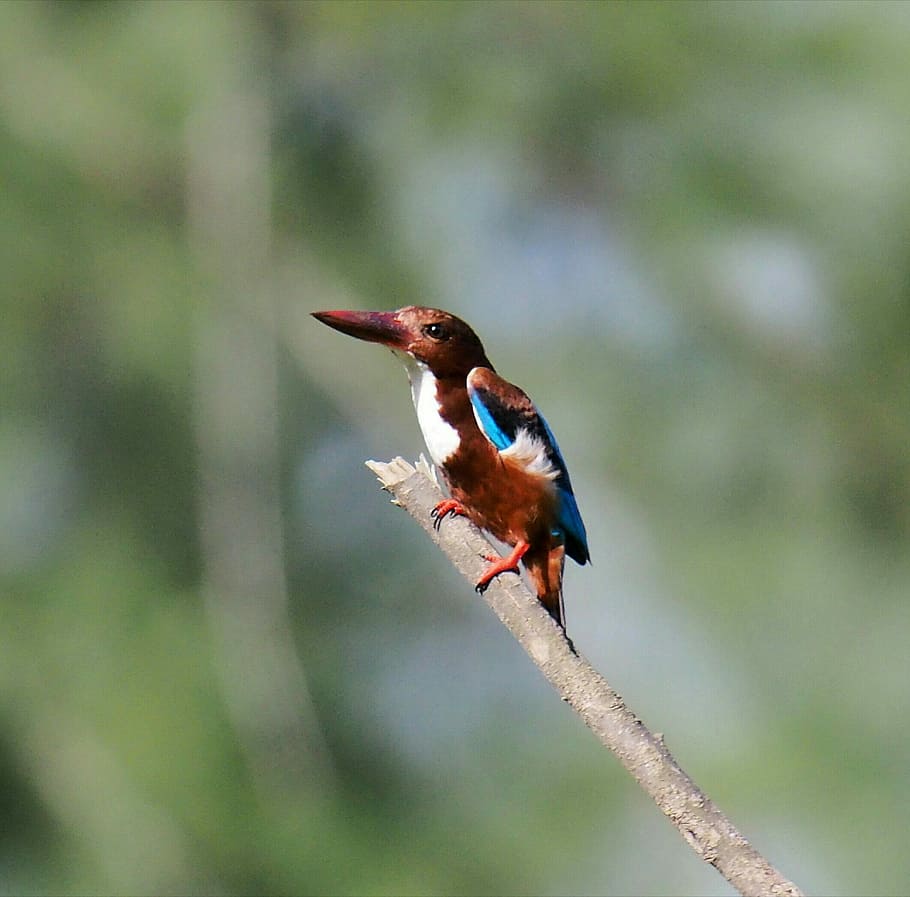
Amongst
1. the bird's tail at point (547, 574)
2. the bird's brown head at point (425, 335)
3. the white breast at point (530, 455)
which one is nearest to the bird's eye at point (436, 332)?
the bird's brown head at point (425, 335)

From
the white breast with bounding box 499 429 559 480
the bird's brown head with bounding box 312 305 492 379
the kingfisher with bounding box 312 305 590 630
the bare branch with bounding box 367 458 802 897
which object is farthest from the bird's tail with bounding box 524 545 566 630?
the bare branch with bounding box 367 458 802 897

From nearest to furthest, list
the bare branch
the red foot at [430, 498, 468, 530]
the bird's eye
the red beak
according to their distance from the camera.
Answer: the bare branch, the red foot at [430, 498, 468, 530], the red beak, the bird's eye

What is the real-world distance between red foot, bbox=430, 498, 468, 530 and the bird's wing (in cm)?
13

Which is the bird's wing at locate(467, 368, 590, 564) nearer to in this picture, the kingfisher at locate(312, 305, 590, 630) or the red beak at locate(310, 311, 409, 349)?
the kingfisher at locate(312, 305, 590, 630)

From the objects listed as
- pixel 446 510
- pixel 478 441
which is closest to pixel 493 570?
pixel 446 510

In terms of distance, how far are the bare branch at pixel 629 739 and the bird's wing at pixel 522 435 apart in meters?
0.39

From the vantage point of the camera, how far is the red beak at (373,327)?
6.00 feet

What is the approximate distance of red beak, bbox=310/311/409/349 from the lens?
183cm

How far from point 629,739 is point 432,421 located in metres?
0.83

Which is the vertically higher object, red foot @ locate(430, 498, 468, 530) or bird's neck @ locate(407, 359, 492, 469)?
bird's neck @ locate(407, 359, 492, 469)

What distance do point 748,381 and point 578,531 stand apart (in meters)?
1.09

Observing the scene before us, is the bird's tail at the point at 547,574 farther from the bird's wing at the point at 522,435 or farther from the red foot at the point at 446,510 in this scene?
the red foot at the point at 446,510

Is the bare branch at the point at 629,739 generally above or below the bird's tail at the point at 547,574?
below

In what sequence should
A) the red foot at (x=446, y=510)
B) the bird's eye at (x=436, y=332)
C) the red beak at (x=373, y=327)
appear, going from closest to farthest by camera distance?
the red foot at (x=446, y=510), the red beak at (x=373, y=327), the bird's eye at (x=436, y=332)
